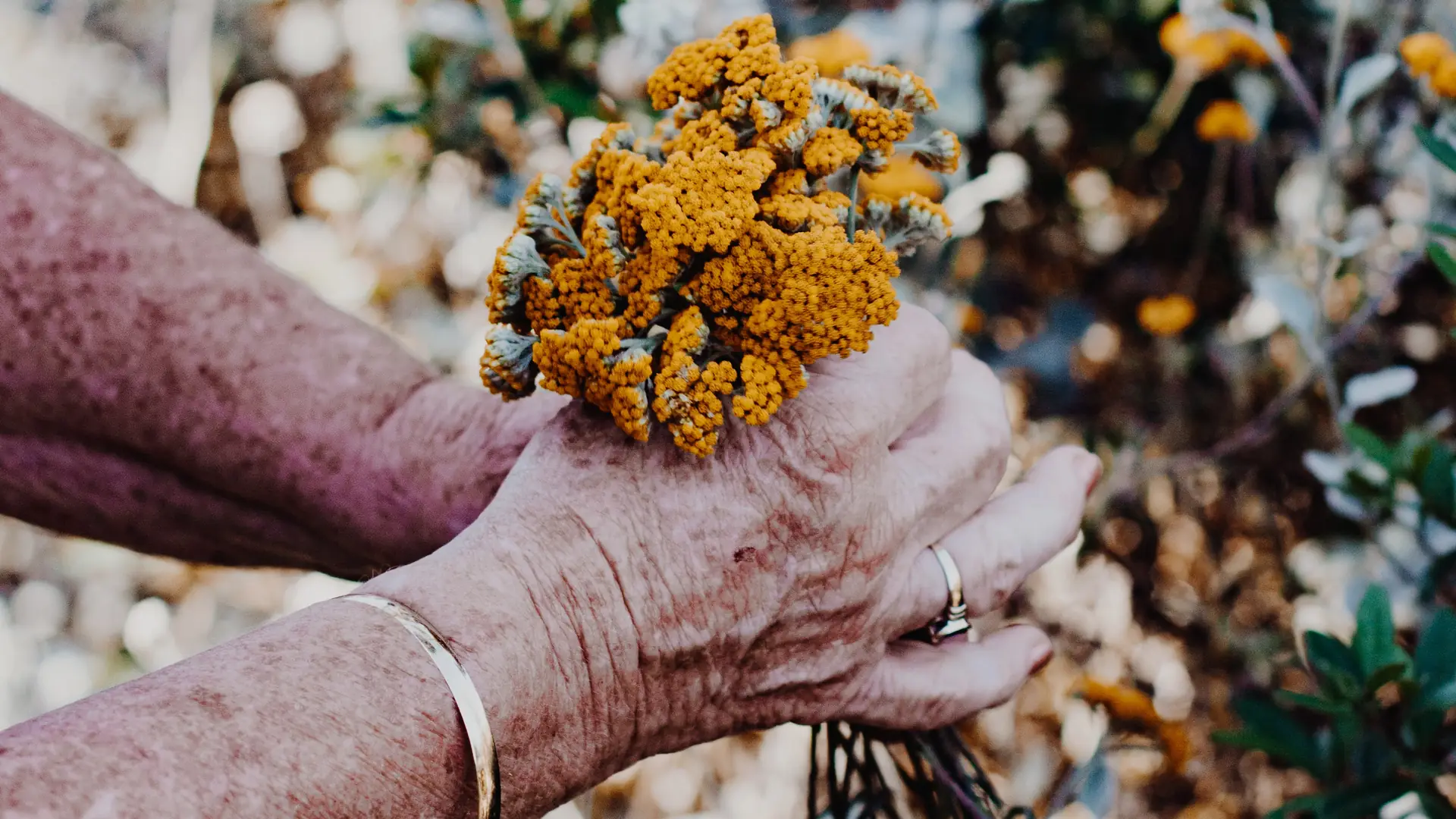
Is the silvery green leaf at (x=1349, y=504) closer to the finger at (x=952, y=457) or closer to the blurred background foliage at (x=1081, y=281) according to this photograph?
the blurred background foliage at (x=1081, y=281)

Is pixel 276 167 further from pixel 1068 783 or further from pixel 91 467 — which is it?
pixel 1068 783

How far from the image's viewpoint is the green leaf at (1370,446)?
122 cm

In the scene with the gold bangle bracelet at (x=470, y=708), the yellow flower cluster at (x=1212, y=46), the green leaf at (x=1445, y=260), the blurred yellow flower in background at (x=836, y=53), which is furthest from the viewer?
the yellow flower cluster at (x=1212, y=46)

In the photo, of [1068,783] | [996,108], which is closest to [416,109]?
[996,108]

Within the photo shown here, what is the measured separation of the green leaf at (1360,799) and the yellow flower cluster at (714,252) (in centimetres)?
79

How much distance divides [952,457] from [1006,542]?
112mm

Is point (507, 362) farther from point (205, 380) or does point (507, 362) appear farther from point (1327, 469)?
point (1327, 469)

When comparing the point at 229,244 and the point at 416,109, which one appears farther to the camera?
the point at 416,109

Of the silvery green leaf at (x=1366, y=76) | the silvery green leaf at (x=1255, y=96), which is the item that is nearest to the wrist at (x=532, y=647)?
the silvery green leaf at (x=1366, y=76)

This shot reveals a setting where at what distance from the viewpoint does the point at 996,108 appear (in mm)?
2059

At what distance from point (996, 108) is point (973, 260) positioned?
1.03 feet

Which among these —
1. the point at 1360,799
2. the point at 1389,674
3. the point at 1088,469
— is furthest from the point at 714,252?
the point at 1360,799

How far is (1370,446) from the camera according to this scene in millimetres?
1219

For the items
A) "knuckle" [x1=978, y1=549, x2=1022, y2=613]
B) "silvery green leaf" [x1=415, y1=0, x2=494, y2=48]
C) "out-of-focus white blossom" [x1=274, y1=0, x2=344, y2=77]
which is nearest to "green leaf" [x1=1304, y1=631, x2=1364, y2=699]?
"knuckle" [x1=978, y1=549, x2=1022, y2=613]
